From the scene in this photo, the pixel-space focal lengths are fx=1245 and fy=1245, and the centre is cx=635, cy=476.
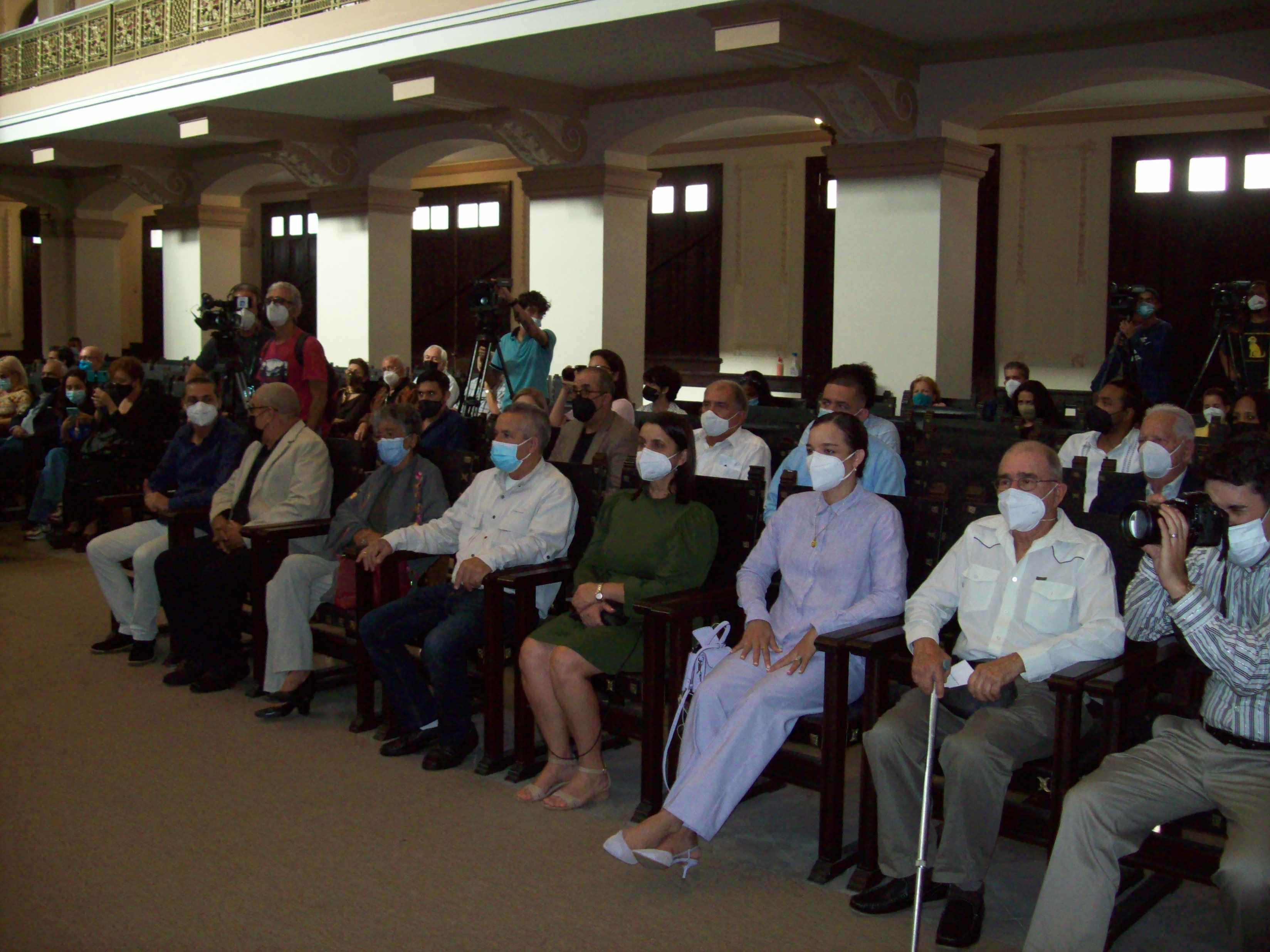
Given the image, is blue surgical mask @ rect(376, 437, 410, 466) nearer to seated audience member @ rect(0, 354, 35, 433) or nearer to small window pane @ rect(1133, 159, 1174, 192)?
seated audience member @ rect(0, 354, 35, 433)

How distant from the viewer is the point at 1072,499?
158 inches

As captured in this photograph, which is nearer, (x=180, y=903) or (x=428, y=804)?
(x=180, y=903)

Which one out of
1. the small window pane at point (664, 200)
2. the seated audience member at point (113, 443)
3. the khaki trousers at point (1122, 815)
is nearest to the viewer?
the khaki trousers at point (1122, 815)

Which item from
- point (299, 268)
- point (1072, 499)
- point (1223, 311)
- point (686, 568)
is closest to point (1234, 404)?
point (1223, 311)

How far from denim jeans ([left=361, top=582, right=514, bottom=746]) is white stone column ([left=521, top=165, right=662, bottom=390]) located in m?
6.49

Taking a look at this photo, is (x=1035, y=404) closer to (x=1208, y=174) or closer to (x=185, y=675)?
(x=185, y=675)

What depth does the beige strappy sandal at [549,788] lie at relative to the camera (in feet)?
12.4

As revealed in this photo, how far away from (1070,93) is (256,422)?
312 inches

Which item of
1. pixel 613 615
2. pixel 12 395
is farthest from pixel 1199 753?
pixel 12 395

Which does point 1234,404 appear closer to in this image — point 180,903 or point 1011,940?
point 1011,940

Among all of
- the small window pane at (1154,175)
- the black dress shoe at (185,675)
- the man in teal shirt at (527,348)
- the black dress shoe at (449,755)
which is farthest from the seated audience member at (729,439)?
the small window pane at (1154,175)

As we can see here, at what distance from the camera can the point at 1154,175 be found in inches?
442

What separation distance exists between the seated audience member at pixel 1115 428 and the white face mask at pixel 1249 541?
211cm

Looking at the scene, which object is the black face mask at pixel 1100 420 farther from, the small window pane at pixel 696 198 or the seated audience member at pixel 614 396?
the small window pane at pixel 696 198
